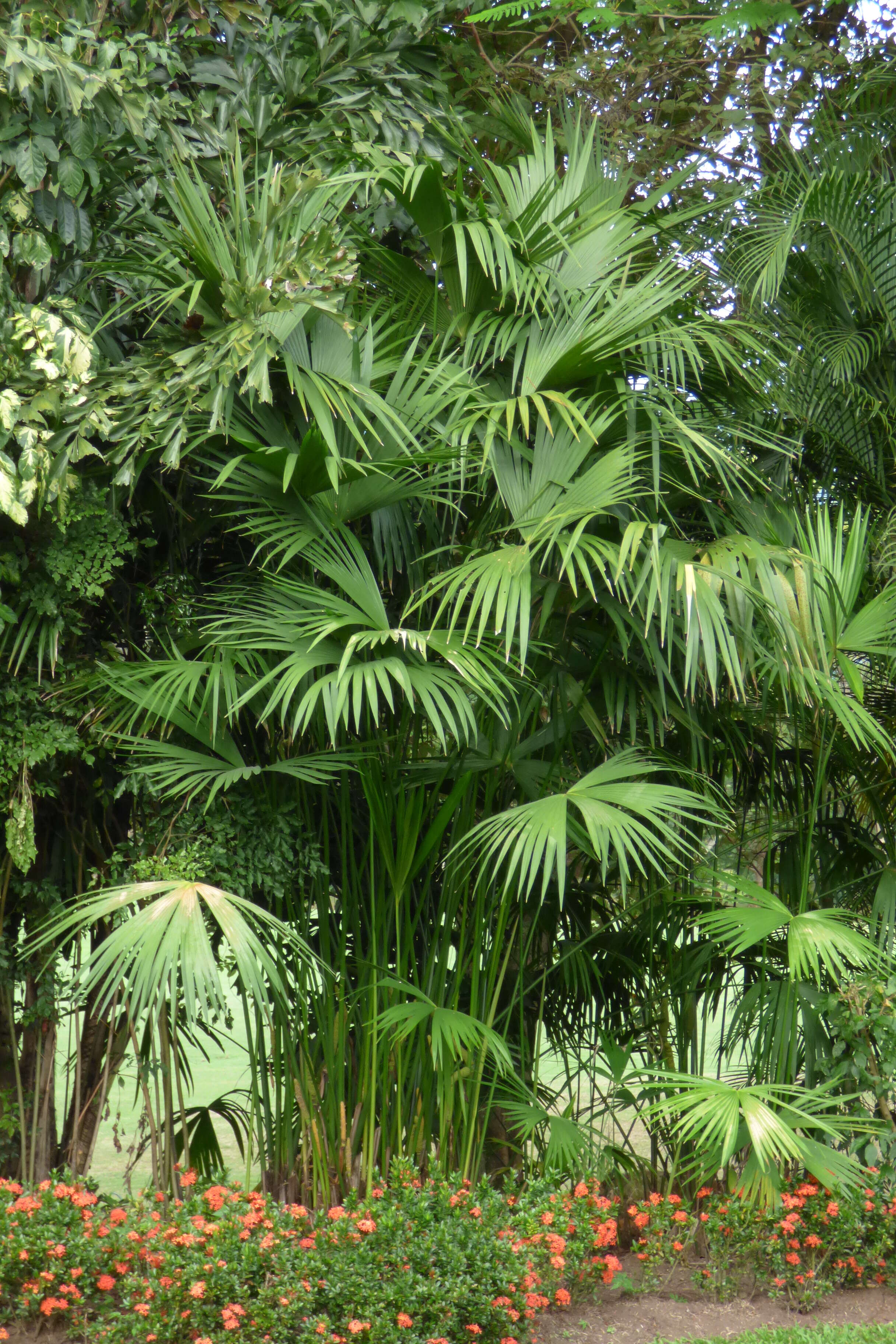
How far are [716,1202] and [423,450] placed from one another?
82.4 inches

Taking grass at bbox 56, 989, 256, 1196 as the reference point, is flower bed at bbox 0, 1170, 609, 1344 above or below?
above

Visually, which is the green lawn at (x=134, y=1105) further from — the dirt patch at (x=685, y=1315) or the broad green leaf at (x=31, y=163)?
the broad green leaf at (x=31, y=163)

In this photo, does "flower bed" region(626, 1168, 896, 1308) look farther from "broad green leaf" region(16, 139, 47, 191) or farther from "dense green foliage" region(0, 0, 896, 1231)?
"broad green leaf" region(16, 139, 47, 191)

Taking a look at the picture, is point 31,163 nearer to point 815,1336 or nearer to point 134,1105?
point 134,1105

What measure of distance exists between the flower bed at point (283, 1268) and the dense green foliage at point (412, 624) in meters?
0.31

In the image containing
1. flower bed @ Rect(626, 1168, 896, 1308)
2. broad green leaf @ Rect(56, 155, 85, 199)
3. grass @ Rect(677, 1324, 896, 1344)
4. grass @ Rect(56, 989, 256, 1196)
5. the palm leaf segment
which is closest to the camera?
the palm leaf segment

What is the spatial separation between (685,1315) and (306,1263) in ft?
3.33

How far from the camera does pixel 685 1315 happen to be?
2885 millimetres

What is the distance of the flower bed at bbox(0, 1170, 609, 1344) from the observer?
7.97ft

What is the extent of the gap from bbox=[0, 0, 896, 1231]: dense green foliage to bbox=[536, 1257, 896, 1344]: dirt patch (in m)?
0.32

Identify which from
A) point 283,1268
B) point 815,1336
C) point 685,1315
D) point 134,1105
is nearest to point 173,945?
point 283,1268

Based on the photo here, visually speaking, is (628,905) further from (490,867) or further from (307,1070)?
(307,1070)

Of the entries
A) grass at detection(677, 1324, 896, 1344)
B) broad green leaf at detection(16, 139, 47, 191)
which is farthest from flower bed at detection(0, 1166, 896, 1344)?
broad green leaf at detection(16, 139, 47, 191)

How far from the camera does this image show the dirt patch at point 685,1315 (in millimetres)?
2758
